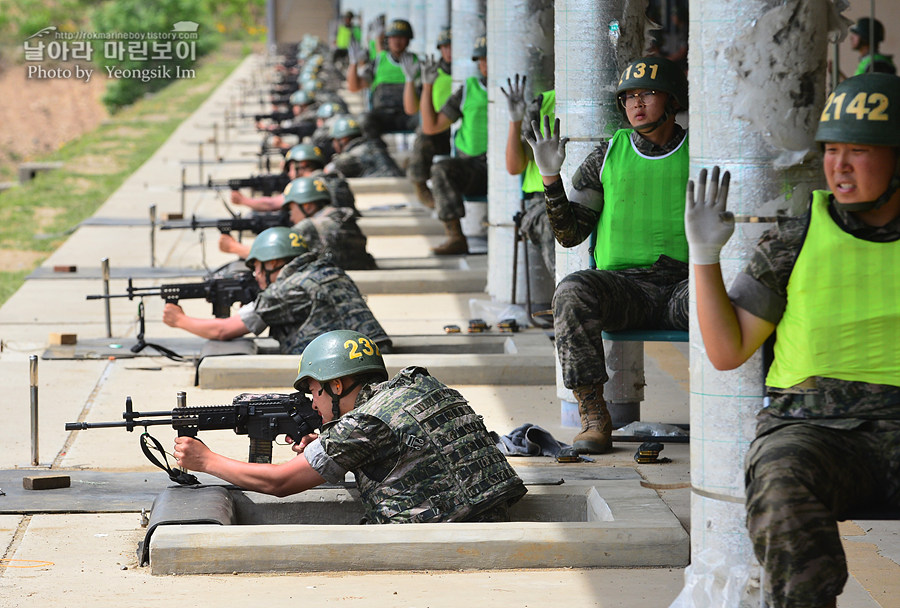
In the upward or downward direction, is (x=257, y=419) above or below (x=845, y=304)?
below

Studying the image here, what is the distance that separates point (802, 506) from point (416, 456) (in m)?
2.13

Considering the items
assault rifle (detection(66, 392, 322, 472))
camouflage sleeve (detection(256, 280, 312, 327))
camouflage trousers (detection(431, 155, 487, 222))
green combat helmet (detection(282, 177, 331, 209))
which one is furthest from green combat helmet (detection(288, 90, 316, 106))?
assault rifle (detection(66, 392, 322, 472))

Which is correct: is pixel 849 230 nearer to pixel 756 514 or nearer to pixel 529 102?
pixel 756 514

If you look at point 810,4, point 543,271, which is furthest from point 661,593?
point 543,271

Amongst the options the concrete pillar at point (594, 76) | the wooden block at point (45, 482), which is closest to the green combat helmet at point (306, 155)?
the concrete pillar at point (594, 76)

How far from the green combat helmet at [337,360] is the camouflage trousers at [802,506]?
224 centimetres

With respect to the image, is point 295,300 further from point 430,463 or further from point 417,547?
point 417,547

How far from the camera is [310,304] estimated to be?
9.25 meters

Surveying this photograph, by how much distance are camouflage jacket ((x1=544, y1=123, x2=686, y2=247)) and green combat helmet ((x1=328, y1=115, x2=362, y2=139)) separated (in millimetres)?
10025

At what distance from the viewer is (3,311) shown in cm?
1288

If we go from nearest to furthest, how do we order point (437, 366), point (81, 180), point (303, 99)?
point (437, 366), point (303, 99), point (81, 180)

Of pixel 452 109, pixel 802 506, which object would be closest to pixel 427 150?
pixel 452 109

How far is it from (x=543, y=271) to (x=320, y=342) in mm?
5315

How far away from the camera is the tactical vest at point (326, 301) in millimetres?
9234
